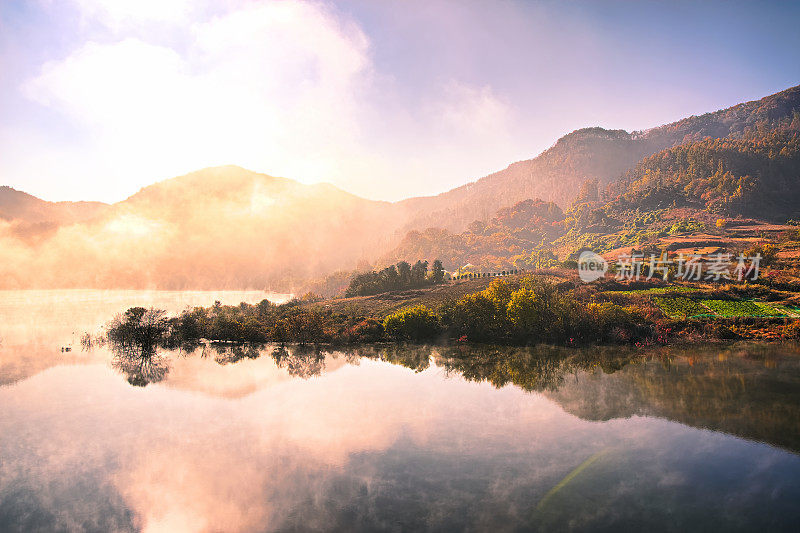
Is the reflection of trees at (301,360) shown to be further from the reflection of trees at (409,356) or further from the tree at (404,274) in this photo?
the tree at (404,274)

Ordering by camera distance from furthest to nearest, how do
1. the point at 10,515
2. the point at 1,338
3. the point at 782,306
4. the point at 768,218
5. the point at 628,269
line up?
the point at 768,218 → the point at 628,269 → the point at 782,306 → the point at 1,338 → the point at 10,515

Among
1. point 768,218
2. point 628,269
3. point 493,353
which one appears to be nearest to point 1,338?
point 493,353

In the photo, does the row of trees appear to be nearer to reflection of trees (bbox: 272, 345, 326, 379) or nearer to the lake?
reflection of trees (bbox: 272, 345, 326, 379)

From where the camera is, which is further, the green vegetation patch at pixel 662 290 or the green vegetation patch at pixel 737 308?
the green vegetation patch at pixel 662 290

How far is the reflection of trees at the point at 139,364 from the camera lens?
32.8m

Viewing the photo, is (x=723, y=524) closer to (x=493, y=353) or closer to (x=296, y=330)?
(x=493, y=353)

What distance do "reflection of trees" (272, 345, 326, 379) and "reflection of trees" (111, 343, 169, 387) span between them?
34.3ft

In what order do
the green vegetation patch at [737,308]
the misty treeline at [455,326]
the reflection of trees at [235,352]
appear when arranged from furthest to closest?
1. the green vegetation patch at [737,308]
2. the misty treeline at [455,326]
3. the reflection of trees at [235,352]

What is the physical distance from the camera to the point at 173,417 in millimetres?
23688

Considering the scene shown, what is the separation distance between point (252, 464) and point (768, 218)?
23271cm

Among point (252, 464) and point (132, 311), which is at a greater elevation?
point (132, 311)

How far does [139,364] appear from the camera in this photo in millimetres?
38750

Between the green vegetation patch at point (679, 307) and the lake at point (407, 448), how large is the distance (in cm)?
2366

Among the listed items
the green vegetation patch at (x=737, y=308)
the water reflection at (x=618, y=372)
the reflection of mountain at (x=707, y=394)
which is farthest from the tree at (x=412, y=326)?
the green vegetation patch at (x=737, y=308)
